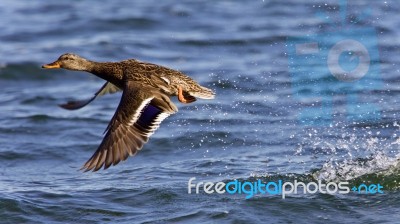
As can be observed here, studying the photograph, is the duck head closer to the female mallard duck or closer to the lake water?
the female mallard duck

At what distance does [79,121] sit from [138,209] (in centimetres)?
341

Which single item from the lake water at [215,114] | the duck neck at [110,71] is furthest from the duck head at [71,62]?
the lake water at [215,114]

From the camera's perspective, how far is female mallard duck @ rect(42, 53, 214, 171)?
6555 millimetres

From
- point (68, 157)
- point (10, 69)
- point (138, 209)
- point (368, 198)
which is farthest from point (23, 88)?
point (368, 198)

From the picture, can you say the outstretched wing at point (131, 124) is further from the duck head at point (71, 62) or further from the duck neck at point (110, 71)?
the duck head at point (71, 62)

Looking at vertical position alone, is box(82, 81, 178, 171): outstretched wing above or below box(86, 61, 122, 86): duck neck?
below

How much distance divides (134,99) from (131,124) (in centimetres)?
25

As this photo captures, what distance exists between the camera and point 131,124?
6.75m

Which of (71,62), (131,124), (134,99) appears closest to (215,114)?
(71,62)

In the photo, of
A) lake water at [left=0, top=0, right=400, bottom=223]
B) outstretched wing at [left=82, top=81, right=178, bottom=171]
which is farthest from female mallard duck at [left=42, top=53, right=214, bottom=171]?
lake water at [left=0, top=0, right=400, bottom=223]

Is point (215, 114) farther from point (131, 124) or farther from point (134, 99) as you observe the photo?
point (131, 124)

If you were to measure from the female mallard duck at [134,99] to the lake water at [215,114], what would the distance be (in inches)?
32.2

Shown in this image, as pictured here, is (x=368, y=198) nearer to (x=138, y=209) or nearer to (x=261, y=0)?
(x=138, y=209)

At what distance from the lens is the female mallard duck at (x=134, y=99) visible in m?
6.55
